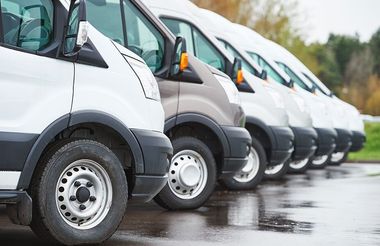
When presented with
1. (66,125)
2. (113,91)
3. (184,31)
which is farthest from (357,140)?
(66,125)

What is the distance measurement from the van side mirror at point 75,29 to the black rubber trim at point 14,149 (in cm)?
67

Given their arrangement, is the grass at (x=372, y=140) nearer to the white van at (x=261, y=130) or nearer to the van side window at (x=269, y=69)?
the van side window at (x=269, y=69)

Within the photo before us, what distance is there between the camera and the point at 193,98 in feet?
31.2

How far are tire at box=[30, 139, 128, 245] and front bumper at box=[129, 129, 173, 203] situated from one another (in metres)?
0.27

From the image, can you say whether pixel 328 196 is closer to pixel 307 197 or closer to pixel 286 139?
pixel 307 197

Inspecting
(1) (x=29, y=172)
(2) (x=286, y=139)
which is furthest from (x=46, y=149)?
(2) (x=286, y=139)

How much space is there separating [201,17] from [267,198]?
99.2 inches

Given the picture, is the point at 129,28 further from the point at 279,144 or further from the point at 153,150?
the point at 279,144

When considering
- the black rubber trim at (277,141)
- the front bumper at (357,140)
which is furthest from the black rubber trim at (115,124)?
the front bumper at (357,140)

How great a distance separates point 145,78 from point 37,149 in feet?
4.15

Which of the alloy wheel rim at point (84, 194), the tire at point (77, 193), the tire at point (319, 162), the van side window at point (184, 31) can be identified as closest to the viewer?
the tire at point (77, 193)

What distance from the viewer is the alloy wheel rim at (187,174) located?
9.53 metres

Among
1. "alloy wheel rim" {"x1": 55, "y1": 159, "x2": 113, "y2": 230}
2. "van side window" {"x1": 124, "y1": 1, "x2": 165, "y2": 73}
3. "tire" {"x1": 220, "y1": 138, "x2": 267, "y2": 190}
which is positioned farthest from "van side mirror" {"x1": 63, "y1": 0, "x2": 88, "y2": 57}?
"tire" {"x1": 220, "y1": 138, "x2": 267, "y2": 190}

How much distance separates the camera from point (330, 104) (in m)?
18.6
